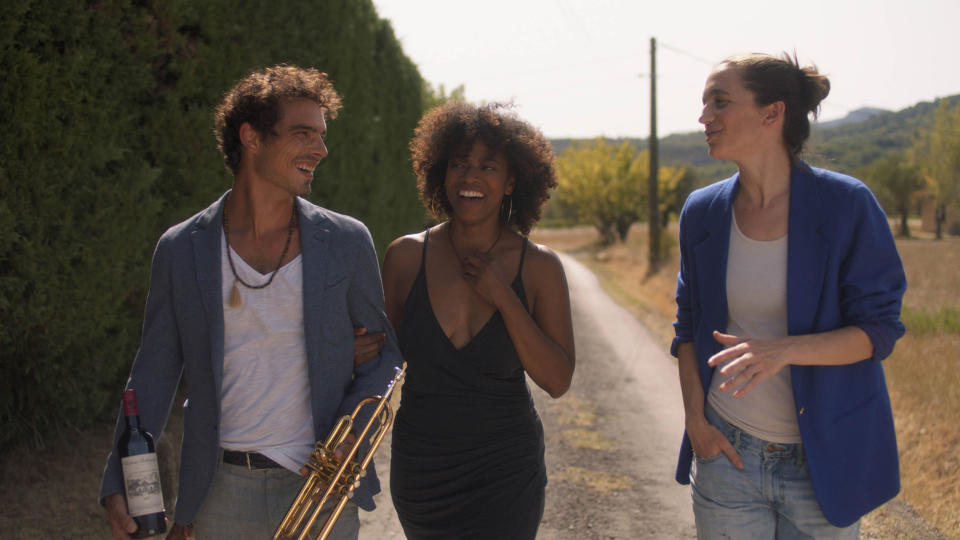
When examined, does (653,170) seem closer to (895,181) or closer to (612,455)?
(612,455)

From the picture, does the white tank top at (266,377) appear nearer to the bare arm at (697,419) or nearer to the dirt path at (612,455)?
the bare arm at (697,419)

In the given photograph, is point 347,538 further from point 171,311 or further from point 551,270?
point 551,270

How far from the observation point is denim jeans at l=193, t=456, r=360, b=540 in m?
2.41

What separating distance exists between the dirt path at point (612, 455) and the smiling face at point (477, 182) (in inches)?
96.8

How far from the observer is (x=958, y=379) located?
6.11 metres

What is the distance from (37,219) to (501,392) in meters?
2.87

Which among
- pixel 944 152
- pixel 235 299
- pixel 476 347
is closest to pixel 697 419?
pixel 476 347

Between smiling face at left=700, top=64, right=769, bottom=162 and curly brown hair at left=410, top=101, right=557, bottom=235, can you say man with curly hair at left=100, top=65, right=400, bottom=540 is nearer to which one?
curly brown hair at left=410, top=101, right=557, bottom=235

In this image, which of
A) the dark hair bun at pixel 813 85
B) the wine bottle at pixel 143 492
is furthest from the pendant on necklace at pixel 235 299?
the dark hair bun at pixel 813 85

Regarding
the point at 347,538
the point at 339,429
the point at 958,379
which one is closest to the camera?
the point at 339,429

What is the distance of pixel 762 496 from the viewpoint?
102 inches

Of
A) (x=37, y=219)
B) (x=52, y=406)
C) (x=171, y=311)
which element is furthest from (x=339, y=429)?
(x=52, y=406)

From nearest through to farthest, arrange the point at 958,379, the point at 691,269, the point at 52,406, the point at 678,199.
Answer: the point at 691,269 → the point at 52,406 → the point at 958,379 → the point at 678,199

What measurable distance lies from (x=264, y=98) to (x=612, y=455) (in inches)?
181
